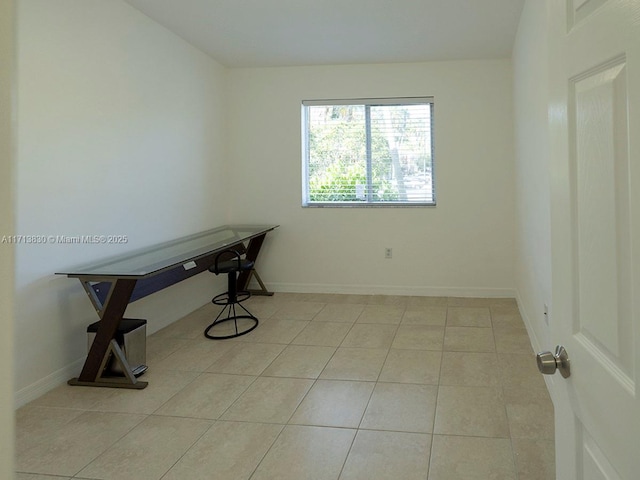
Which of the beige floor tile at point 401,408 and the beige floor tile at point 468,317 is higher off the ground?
the beige floor tile at point 468,317

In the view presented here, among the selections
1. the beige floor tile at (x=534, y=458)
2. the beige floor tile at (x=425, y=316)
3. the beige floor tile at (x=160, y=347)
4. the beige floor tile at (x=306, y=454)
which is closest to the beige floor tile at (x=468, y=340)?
the beige floor tile at (x=425, y=316)

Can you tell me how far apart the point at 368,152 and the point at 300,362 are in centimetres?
282

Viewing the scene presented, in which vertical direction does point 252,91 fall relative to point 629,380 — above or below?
above

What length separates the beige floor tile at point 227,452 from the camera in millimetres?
1966

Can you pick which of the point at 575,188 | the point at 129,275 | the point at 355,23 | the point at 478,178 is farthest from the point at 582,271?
the point at 478,178

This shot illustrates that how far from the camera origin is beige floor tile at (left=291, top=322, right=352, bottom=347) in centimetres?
368

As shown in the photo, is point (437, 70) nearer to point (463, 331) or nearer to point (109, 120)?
point (463, 331)

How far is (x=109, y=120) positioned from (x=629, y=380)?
3.47 m

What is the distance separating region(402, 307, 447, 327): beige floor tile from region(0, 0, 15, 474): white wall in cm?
372

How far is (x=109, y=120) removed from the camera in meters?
3.34

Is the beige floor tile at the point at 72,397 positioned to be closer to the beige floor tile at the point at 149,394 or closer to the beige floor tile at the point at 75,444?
the beige floor tile at the point at 149,394

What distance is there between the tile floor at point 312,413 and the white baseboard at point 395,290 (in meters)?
1.08

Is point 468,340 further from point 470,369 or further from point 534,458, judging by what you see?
point 534,458

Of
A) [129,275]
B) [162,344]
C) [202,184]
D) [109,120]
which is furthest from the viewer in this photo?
[202,184]
